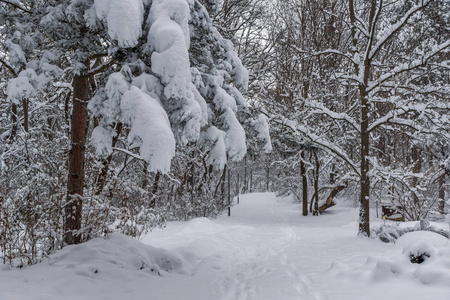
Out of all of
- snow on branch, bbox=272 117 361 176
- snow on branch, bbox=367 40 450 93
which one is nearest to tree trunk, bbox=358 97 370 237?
snow on branch, bbox=272 117 361 176

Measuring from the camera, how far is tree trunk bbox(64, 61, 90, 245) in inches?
202

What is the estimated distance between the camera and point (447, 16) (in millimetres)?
11484

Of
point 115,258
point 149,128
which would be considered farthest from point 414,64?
point 115,258

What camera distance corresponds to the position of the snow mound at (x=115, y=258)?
440 cm

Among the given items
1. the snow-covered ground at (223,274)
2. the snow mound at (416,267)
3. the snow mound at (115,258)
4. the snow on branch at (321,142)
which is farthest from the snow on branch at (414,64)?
the snow mound at (115,258)

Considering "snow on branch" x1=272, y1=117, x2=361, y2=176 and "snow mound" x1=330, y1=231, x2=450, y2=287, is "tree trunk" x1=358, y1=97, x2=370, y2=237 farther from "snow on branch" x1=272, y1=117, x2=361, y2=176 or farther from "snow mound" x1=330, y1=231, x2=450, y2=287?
"snow mound" x1=330, y1=231, x2=450, y2=287

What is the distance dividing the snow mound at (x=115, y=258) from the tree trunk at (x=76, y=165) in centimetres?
45

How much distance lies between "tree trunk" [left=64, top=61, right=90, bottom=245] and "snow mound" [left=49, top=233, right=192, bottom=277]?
445 millimetres

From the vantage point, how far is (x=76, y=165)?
5.27 metres

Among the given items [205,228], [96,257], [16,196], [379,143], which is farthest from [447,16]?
[16,196]

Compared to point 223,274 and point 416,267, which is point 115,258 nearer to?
point 223,274

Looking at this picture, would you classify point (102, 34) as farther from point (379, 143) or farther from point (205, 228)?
point (379, 143)

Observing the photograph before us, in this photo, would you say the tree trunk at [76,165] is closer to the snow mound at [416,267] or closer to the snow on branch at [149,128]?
the snow on branch at [149,128]

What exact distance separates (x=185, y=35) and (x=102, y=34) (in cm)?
164
